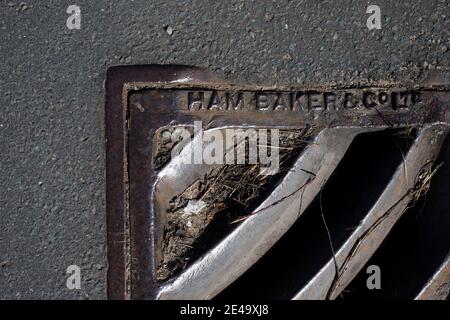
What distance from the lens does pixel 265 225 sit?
219cm

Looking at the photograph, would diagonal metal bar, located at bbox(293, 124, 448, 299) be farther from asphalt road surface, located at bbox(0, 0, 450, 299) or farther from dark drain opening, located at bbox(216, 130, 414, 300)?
asphalt road surface, located at bbox(0, 0, 450, 299)

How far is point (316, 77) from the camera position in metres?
2.19

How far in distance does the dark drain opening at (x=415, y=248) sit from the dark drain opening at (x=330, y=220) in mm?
173

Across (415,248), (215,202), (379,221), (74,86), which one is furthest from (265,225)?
(74,86)

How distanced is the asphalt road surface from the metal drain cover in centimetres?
6

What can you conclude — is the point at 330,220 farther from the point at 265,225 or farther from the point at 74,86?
the point at 74,86

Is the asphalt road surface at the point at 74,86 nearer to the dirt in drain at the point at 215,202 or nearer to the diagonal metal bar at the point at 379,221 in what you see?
the dirt in drain at the point at 215,202

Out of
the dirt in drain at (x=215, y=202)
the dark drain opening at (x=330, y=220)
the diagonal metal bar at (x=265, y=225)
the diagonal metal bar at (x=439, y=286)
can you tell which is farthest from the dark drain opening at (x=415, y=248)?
the dirt in drain at (x=215, y=202)

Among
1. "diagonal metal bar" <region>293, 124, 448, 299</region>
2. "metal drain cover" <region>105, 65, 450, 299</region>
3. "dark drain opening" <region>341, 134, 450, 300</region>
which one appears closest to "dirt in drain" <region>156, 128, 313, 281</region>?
"metal drain cover" <region>105, 65, 450, 299</region>

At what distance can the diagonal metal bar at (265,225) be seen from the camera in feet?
7.11

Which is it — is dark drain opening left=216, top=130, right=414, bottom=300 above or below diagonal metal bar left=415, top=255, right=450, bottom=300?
above

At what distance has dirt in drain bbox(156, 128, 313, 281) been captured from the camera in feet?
7.18

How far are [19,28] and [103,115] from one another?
0.44m
